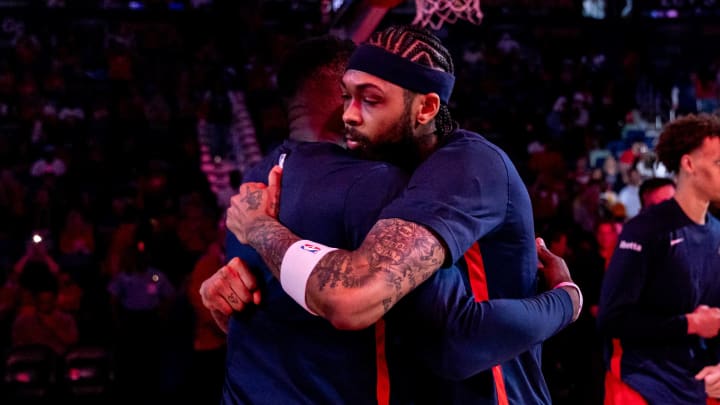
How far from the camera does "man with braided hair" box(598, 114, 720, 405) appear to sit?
12.5ft

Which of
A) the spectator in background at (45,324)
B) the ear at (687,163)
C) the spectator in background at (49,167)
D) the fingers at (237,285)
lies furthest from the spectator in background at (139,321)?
the fingers at (237,285)

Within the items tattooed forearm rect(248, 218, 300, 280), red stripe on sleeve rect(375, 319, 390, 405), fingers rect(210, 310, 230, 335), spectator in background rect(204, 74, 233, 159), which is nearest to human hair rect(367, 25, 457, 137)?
tattooed forearm rect(248, 218, 300, 280)

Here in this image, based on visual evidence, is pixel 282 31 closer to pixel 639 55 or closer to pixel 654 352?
pixel 639 55

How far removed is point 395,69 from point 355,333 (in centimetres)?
72

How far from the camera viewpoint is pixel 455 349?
2.10 meters

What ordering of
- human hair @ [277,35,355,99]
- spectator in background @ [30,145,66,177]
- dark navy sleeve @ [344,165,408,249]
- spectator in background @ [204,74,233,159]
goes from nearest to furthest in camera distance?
1. dark navy sleeve @ [344,165,408,249]
2. human hair @ [277,35,355,99]
3. spectator in background @ [30,145,66,177]
4. spectator in background @ [204,74,233,159]

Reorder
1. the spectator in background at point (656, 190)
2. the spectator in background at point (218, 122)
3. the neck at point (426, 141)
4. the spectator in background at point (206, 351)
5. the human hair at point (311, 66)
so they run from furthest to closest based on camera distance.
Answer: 1. the spectator in background at point (218, 122)
2. the spectator in background at point (206, 351)
3. the spectator in background at point (656, 190)
4. the human hair at point (311, 66)
5. the neck at point (426, 141)

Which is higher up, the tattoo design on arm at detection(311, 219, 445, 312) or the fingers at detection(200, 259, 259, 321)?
the tattoo design on arm at detection(311, 219, 445, 312)

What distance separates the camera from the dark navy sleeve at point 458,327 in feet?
6.91

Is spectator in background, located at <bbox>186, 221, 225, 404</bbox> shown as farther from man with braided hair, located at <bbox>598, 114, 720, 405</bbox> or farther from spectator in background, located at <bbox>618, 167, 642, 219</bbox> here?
spectator in background, located at <bbox>618, 167, 642, 219</bbox>

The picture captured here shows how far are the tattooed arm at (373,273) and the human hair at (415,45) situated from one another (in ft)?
1.72

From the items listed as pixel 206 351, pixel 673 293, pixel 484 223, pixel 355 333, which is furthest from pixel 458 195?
pixel 206 351

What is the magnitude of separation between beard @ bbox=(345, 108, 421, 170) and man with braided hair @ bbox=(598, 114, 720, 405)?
1903 mm

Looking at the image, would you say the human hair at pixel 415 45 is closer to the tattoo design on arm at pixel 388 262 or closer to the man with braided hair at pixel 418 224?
the man with braided hair at pixel 418 224
